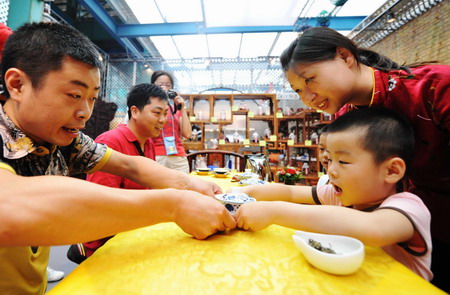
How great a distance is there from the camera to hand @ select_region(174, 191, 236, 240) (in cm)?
68

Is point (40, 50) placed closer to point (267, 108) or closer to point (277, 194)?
point (277, 194)

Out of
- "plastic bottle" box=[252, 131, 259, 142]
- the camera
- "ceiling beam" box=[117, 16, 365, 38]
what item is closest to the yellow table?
the camera

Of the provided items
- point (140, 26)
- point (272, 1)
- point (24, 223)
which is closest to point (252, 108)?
point (272, 1)

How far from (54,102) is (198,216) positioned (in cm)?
63

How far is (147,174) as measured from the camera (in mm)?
1163

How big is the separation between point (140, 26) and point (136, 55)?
1270 mm

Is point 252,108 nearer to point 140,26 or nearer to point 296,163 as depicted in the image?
point 296,163

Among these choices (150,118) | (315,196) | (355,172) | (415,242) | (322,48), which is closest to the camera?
(415,242)

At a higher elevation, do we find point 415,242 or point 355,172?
point 355,172

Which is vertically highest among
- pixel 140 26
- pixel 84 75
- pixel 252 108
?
pixel 140 26

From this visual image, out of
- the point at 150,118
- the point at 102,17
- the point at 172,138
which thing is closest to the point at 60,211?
the point at 150,118

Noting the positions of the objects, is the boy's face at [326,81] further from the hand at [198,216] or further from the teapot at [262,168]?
the teapot at [262,168]

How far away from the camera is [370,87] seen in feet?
3.36

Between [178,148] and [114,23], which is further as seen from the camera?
[114,23]
